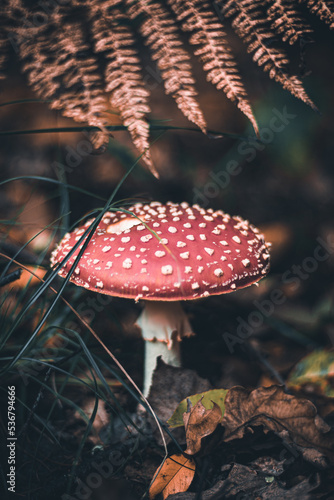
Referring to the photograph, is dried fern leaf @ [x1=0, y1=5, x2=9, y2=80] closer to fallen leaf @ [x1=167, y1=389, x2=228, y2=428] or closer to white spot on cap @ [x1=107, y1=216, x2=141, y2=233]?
white spot on cap @ [x1=107, y1=216, x2=141, y2=233]

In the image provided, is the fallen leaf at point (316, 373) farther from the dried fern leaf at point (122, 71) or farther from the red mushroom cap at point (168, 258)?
the dried fern leaf at point (122, 71)

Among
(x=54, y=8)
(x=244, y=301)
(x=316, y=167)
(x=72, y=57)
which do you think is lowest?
(x=244, y=301)

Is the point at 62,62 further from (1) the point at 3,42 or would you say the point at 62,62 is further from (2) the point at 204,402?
(2) the point at 204,402

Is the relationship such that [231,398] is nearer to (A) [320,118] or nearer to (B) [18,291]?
(B) [18,291]

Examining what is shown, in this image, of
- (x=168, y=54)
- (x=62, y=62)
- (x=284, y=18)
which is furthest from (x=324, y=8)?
(x=62, y=62)

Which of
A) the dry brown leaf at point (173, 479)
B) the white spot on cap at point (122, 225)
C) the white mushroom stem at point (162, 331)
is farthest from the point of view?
the white mushroom stem at point (162, 331)

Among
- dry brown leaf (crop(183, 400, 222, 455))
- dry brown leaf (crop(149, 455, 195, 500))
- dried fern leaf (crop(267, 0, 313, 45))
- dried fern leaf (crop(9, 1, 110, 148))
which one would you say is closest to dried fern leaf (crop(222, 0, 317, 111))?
dried fern leaf (crop(267, 0, 313, 45))

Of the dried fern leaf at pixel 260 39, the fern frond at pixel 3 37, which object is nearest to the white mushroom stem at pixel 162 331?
the dried fern leaf at pixel 260 39

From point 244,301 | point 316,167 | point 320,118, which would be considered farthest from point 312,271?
point 320,118
